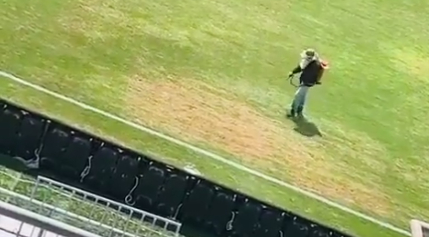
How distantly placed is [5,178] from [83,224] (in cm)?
239

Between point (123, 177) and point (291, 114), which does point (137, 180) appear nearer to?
point (123, 177)

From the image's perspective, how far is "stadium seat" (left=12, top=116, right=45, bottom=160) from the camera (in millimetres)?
13867

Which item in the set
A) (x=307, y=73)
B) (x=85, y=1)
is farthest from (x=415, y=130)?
(x=85, y=1)

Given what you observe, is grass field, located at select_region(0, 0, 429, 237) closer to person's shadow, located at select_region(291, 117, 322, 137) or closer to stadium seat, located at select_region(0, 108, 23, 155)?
person's shadow, located at select_region(291, 117, 322, 137)

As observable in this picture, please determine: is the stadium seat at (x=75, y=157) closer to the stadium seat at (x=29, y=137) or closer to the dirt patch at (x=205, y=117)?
Result: the stadium seat at (x=29, y=137)

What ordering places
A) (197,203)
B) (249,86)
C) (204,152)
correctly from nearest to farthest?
(197,203) → (204,152) → (249,86)

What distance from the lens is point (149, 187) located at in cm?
1395

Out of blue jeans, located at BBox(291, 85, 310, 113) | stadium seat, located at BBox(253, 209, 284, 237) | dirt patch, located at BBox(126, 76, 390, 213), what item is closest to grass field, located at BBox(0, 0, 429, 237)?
dirt patch, located at BBox(126, 76, 390, 213)

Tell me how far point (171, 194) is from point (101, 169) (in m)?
1.02

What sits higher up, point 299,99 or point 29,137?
point 299,99

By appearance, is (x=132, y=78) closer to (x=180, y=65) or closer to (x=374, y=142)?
(x=180, y=65)

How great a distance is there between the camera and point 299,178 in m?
15.6

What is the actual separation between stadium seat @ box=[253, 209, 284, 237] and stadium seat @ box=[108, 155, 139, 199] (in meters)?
1.85

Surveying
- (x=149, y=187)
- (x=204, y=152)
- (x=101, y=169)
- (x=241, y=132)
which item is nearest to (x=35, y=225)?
A: (x=101, y=169)
